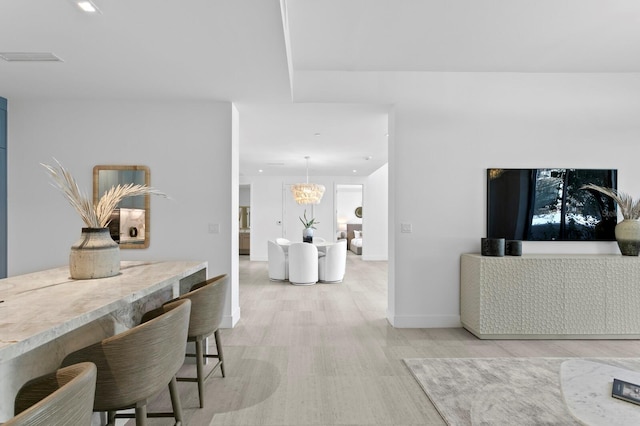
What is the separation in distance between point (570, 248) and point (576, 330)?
948 mm

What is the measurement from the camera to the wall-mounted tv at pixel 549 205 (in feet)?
13.7

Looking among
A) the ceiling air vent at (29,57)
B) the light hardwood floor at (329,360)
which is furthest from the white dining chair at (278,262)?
the ceiling air vent at (29,57)

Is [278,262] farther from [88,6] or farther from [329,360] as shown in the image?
[88,6]

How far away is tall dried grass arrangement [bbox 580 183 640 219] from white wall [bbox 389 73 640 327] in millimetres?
189

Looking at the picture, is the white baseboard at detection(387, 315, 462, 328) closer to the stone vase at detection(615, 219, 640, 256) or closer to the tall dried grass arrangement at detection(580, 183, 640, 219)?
the stone vase at detection(615, 219, 640, 256)

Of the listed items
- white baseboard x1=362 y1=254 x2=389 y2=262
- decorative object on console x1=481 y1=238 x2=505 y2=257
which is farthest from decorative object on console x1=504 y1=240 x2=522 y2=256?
white baseboard x1=362 y1=254 x2=389 y2=262

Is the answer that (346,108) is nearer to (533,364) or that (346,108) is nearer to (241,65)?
(241,65)

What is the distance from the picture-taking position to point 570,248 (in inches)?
166

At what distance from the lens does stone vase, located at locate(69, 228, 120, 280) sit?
2.04m

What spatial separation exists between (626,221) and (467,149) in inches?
70.8

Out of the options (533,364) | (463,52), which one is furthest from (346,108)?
(533,364)

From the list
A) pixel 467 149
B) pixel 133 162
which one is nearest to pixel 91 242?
pixel 133 162

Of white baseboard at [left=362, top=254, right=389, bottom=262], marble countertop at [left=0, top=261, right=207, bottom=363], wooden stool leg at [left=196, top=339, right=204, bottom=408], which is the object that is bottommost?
white baseboard at [left=362, top=254, right=389, bottom=262]

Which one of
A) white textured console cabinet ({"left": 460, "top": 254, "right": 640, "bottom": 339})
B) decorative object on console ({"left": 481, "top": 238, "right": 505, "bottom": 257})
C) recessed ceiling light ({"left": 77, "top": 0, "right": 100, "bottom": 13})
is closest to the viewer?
recessed ceiling light ({"left": 77, "top": 0, "right": 100, "bottom": 13})
